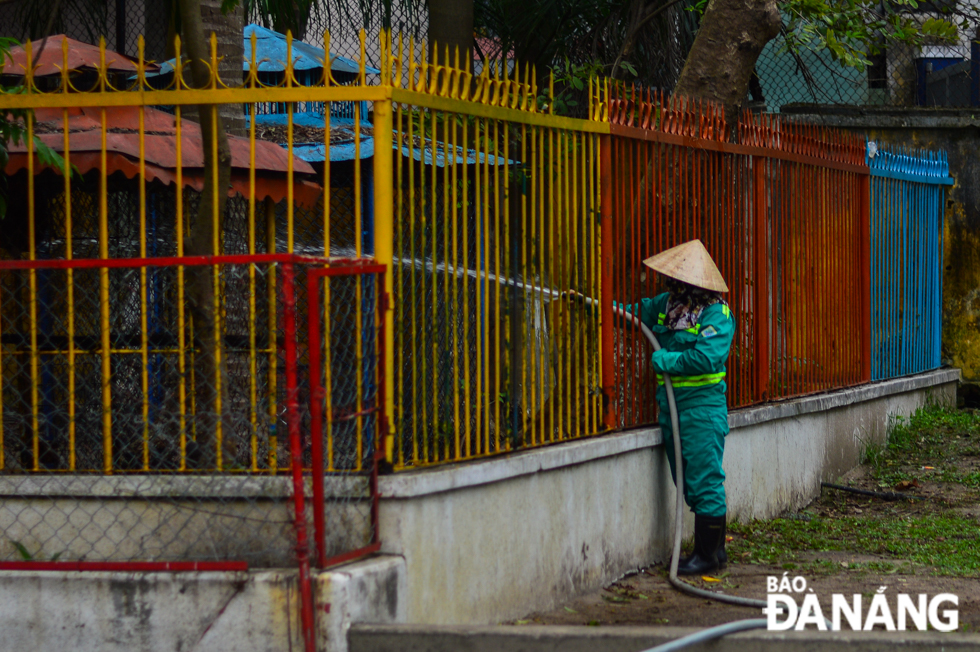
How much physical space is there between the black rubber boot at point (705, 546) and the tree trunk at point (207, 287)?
2.53 metres

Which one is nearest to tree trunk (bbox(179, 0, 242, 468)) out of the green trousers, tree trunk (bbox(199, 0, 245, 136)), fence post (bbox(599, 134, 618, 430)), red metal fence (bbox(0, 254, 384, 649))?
red metal fence (bbox(0, 254, 384, 649))

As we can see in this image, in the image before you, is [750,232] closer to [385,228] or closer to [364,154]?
[364,154]

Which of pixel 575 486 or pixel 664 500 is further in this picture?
pixel 664 500

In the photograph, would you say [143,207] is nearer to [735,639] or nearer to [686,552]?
[735,639]

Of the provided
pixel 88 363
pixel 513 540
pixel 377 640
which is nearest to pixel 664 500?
pixel 513 540

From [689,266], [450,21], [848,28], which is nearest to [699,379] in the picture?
[689,266]

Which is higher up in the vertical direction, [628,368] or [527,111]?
[527,111]

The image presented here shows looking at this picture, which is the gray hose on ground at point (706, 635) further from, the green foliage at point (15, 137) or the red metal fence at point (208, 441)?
the green foliage at point (15, 137)

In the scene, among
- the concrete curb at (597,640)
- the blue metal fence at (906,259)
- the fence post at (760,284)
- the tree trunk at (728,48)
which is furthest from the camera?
the blue metal fence at (906,259)

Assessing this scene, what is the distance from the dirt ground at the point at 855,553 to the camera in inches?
210

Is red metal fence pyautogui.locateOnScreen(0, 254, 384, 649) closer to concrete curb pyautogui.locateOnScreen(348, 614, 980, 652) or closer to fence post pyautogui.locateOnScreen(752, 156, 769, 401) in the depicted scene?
concrete curb pyautogui.locateOnScreen(348, 614, 980, 652)

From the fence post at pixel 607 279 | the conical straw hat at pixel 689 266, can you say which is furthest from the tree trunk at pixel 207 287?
the conical straw hat at pixel 689 266

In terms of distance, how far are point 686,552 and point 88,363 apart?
3280mm

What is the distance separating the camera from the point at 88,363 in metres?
5.17
